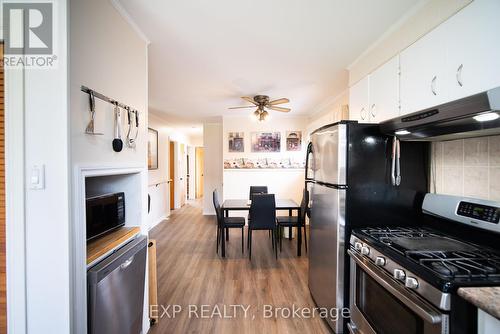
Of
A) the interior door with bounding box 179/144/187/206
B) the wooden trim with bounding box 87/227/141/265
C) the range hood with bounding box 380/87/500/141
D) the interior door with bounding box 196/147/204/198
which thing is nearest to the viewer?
Result: the range hood with bounding box 380/87/500/141

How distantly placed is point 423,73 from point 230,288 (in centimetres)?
259

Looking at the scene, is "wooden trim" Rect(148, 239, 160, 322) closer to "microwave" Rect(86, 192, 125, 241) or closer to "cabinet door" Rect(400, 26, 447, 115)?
"microwave" Rect(86, 192, 125, 241)

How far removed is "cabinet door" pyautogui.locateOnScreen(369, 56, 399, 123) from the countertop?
1141mm

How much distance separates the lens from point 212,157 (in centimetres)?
592

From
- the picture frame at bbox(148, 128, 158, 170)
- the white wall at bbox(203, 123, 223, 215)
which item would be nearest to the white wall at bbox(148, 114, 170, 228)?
the picture frame at bbox(148, 128, 158, 170)

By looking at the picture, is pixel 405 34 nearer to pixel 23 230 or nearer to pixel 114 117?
pixel 114 117

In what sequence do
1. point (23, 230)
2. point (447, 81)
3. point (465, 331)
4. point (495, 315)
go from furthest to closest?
point (447, 81)
point (23, 230)
point (465, 331)
point (495, 315)

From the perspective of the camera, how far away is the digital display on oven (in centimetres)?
117

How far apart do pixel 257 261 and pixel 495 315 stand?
8.79 ft

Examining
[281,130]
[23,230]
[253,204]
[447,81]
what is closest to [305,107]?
[281,130]

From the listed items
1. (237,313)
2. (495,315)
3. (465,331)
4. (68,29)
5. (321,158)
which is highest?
(68,29)

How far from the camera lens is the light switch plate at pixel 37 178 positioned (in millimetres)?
993

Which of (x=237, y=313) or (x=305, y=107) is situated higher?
(x=305, y=107)

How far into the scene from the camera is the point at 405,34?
63.2 inches
